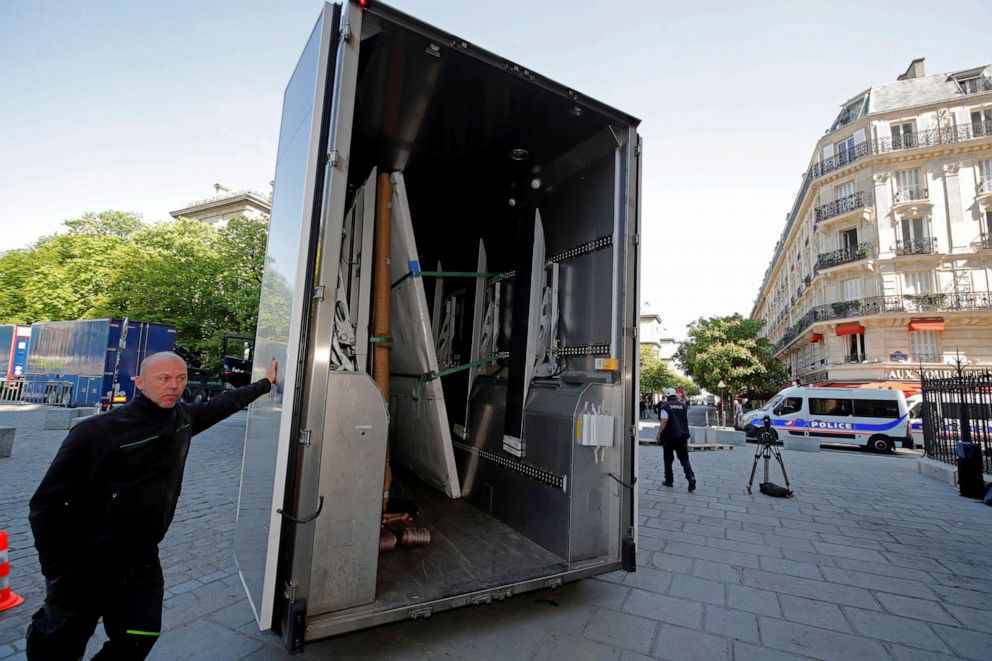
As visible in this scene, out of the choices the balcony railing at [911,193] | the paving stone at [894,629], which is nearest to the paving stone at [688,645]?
the paving stone at [894,629]

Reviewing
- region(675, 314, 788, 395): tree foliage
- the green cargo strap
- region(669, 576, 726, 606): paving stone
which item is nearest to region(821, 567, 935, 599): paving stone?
region(669, 576, 726, 606): paving stone

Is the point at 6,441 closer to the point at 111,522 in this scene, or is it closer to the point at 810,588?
the point at 111,522

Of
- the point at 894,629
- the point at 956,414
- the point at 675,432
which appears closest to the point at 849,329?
the point at 956,414

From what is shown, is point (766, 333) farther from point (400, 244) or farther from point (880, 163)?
point (400, 244)

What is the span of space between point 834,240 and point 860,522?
31.5 m

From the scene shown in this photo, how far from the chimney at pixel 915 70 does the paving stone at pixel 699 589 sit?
4216cm

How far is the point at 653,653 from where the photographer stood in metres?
2.91

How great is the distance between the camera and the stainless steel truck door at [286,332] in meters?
2.53

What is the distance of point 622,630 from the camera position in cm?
319

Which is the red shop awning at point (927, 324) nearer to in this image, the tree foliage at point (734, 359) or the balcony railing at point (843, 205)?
the tree foliage at point (734, 359)

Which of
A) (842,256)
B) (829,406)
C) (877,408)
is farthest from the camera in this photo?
(842,256)

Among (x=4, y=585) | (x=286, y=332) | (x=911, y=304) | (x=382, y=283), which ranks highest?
(x=911, y=304)

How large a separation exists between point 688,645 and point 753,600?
1103 millimetres

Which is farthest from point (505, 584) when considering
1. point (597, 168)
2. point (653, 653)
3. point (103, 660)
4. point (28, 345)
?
point (28, 345)
